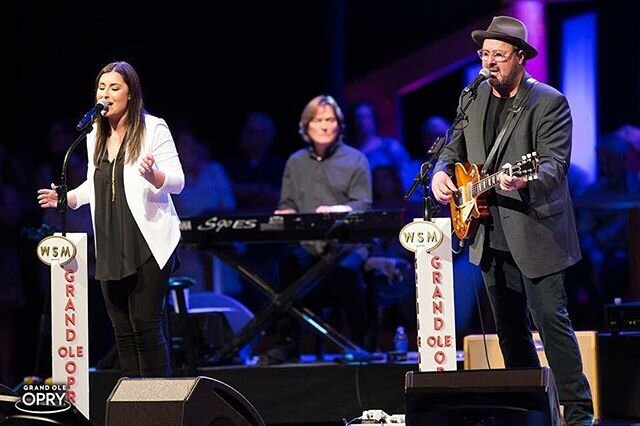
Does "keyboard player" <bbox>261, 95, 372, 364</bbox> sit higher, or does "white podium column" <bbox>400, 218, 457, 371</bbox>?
"keyboard player" <bbox>261, 95, 372, 364</bbox>

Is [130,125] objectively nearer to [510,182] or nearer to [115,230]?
[115,230]

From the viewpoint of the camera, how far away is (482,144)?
6078mm

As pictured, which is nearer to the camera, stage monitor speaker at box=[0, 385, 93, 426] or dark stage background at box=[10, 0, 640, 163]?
stage monitor speaker at box=[0, 385, 93, 426]

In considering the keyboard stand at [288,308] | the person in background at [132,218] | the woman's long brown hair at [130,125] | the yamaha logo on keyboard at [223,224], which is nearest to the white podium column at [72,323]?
the person in background at [132,218]

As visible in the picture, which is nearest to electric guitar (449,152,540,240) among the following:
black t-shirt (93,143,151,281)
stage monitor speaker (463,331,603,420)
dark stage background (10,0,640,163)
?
stage monitor speaker (463,331,603,420)

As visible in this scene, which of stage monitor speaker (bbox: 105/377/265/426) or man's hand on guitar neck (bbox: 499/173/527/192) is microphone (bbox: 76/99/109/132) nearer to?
stage monitor speaker (bbox: 105/377/265/426)

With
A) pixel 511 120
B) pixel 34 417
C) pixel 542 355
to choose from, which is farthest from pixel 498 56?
pixel 34 417

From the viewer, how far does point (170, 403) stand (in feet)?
15.9

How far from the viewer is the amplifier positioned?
270 inches

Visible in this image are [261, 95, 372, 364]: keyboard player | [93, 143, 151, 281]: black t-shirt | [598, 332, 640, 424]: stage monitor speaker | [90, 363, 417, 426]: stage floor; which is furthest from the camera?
[261, 95, 372, 364]: keyboard player

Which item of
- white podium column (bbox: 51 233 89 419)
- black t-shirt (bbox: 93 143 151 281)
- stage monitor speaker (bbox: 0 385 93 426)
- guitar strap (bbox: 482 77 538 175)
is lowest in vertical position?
stage monitor speaker (bbox: 0 385 93 426)

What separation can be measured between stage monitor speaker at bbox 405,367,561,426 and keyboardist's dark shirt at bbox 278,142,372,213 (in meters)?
3.20

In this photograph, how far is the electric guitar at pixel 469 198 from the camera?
19.2 ft

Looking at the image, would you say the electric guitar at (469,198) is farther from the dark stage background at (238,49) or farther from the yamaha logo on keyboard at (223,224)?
the dark stage background at (238,49)
